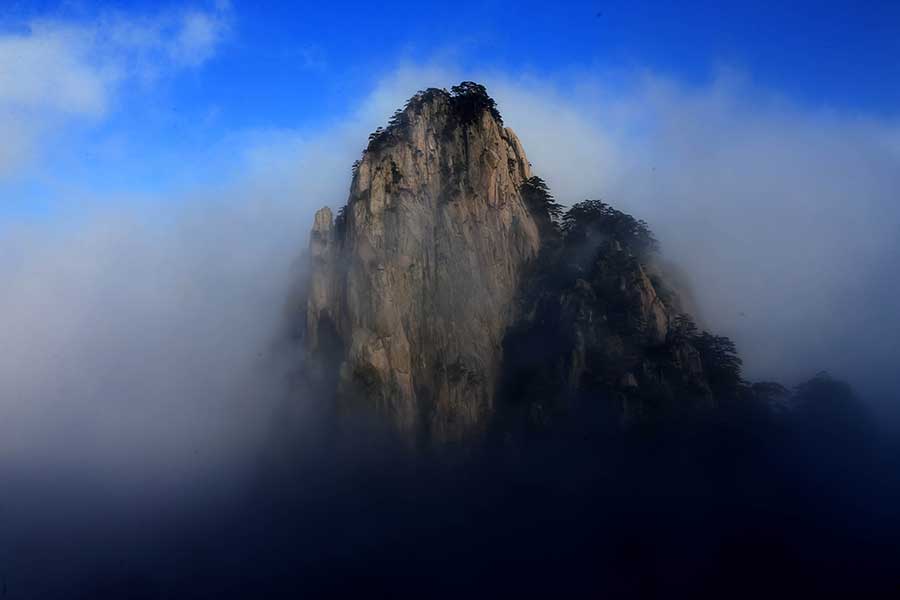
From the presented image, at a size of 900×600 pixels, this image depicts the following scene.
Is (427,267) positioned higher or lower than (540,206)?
lower

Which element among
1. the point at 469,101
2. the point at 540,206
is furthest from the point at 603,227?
the point at 469,101

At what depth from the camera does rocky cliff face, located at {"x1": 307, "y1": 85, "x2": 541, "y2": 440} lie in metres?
47.3

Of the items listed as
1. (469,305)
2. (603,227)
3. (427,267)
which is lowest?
(469,305)

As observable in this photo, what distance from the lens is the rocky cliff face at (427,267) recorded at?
4728 centimetres

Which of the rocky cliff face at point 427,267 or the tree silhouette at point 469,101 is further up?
the tree silhouette at point 469,101

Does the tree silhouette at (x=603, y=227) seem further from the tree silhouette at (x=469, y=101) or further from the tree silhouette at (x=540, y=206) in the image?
the tree silhouette at (x=469, y=101)

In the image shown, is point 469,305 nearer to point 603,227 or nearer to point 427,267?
point 427,267

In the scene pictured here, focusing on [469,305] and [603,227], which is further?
[603,227]

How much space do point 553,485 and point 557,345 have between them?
11264 mm

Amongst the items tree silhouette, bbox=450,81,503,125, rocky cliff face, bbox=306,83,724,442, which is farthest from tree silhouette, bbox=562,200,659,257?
tree silhouette, bbox=450,81,503,125

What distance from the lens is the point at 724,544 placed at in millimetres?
38844

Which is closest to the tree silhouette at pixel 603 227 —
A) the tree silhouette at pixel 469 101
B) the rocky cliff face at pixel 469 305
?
the rocky cliff face at pixel 469 305

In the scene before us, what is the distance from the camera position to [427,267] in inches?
1997

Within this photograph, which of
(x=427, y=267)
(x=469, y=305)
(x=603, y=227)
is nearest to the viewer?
(x=469, y=305)
